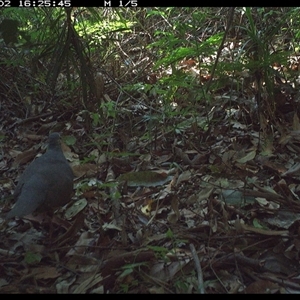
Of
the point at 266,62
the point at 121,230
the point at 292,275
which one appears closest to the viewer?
the point at 292,275

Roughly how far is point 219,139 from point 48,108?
5.12 ft

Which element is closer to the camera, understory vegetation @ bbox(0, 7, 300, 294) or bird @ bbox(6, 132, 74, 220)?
understory vegetation @ bbox(0, 7, 300, 294)

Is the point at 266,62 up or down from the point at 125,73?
up

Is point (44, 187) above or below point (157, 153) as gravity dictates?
above

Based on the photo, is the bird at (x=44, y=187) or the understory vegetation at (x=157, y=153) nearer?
the understory vegetation at (x=157, y=153)

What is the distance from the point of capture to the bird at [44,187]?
267cm

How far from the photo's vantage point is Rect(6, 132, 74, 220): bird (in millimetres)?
2666

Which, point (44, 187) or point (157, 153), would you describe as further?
point (157, 153)

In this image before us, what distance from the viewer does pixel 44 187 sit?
2.78 metres

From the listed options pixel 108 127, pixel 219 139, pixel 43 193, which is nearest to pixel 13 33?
pixel 43 193

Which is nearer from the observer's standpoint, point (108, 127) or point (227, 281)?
point (227, 281)

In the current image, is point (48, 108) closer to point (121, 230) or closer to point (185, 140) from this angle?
point (185, 140)
